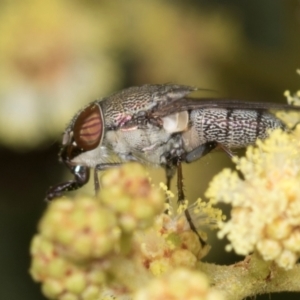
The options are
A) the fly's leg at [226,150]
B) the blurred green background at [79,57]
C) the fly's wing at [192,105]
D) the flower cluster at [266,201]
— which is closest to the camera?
the flower cluster at [266,201]

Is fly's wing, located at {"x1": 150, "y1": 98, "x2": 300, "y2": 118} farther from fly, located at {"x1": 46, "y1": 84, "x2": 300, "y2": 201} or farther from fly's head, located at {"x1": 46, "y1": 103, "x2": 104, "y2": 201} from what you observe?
fly's head, located at {"x1": 46, "y1": 103, "x2": 104, "y2": 201}

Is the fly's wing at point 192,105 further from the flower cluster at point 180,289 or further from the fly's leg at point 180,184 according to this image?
the flower cluster at point 180,289

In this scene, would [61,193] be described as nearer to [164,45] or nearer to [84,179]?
[84,179]

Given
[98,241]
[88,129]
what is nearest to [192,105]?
[88,129]

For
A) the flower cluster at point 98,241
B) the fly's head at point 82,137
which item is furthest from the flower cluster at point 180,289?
the fly's head at point 82,137

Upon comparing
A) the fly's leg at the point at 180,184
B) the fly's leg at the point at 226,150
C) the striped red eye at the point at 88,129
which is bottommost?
the fly's leg at the point at 180,184
